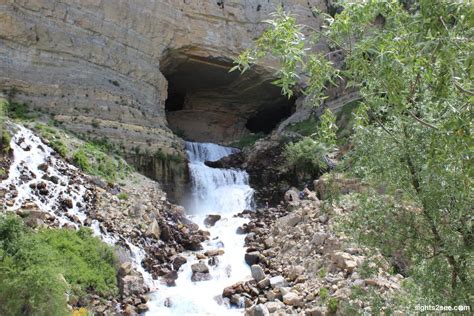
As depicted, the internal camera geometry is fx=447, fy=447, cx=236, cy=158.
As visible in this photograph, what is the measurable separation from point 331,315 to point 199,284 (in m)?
5.54

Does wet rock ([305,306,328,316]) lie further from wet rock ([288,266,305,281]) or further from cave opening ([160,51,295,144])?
cave opening ([160,51,295,144])

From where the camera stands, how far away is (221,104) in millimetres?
39312

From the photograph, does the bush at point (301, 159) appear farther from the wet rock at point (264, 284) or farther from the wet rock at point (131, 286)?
the wet rock at point (131, 286)

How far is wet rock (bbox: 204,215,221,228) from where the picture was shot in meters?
20.8

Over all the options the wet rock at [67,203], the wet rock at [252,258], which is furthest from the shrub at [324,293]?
the wet rock at [67,203]

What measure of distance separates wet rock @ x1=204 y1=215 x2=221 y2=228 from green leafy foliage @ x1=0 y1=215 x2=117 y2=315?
6.82m

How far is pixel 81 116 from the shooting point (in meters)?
23.4

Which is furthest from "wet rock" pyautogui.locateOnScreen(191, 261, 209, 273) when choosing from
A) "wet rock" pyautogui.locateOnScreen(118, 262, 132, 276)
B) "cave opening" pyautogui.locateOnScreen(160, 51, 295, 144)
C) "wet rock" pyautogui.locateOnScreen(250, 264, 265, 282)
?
Result: "cave opening" pyautogui.locateOnScreen(160, 51, 295, 144)

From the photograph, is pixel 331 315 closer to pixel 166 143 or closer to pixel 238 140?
pixel 166 143

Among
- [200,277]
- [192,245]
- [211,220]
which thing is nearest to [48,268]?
[200,277]

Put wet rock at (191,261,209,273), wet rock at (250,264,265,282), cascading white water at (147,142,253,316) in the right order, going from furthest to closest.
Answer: wet rock at (191,261,209,273), wet rock at (250,264,265,282), cascading white water at (147,142,253,316)

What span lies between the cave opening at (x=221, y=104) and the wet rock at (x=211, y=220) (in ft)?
52.5

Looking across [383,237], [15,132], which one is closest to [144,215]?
[15,132]

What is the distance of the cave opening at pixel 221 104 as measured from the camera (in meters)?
35.5
